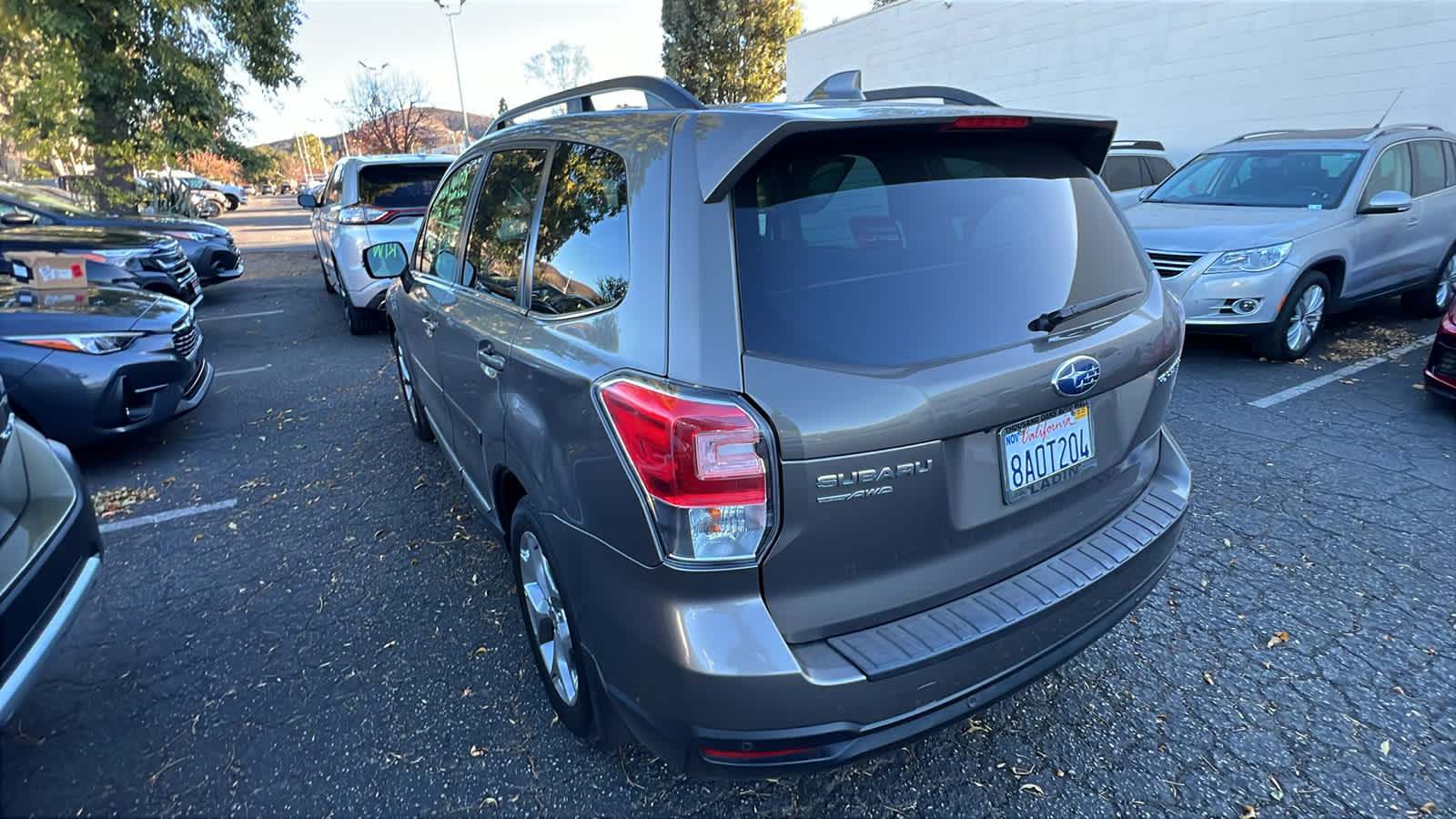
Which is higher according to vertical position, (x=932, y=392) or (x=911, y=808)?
(x=932, y=392)

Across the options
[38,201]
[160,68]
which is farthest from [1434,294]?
[160,68]

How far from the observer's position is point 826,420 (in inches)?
59.4

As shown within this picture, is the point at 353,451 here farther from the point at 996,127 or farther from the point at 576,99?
the point at 996,127

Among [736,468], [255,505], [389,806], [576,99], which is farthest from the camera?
[255,505]

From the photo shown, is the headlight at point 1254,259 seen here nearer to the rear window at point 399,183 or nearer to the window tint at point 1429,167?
the window tint at point 1429,167

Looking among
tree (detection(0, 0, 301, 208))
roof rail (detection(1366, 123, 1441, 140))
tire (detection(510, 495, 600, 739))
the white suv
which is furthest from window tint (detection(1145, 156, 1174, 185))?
tree (detection(0, 0, 301, 208))

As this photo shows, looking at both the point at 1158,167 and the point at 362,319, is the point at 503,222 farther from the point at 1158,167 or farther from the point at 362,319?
the point at 1158,167

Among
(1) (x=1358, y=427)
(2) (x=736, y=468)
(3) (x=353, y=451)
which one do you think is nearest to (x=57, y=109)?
(3) (x=353, y=451)

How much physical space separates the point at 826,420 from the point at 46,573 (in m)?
2.43

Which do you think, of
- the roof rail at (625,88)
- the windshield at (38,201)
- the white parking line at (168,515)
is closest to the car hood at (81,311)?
the white parking line at (168,515)

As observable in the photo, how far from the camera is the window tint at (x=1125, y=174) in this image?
31.4 ft

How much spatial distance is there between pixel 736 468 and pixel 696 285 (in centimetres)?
41

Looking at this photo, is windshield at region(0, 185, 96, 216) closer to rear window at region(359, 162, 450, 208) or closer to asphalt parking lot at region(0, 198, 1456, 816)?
rear window at region(359, 162, 450, 208)

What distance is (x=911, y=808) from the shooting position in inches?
80.6
